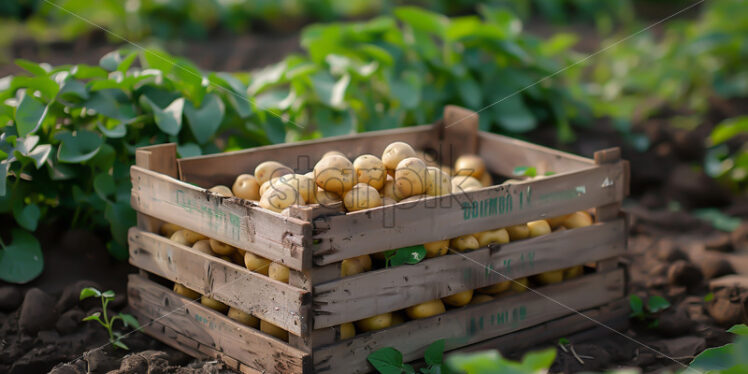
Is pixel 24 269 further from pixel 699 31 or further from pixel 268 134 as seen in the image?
pixel 699 31

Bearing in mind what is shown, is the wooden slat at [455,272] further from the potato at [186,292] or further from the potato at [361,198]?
the potato at [186,292]

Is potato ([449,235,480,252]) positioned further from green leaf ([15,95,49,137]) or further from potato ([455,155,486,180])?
green leaf ([15,95,49,137])

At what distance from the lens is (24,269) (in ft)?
10.4

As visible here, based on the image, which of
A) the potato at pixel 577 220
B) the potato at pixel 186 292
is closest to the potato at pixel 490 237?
the potato at pixel 577 220

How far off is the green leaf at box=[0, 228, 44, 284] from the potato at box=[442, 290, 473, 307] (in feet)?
5.87

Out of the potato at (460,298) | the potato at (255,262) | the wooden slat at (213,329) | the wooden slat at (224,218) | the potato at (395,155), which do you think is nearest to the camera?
the wooden slat at (224,218)

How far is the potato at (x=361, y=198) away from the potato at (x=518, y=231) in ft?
2.01

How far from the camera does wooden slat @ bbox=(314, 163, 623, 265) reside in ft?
8.07

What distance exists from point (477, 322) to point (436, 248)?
370 millimetres

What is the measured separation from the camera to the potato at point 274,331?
263 centimetres

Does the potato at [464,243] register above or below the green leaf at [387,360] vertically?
above

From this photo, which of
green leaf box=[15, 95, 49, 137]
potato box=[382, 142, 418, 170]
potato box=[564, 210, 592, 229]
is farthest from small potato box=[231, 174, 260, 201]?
potato box=[564, 210, 592, 229]

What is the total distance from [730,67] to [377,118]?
3.90 m

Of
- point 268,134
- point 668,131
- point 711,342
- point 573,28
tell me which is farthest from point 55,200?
point 573,28
